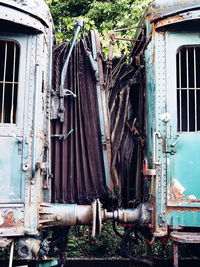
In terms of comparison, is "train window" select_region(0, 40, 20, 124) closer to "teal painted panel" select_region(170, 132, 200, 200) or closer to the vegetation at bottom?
"teal painted panel" select_region(170, 132, 200, 200)

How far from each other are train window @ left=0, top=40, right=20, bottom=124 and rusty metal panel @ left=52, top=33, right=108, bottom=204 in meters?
0.86

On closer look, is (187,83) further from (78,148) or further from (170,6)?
(78,148)

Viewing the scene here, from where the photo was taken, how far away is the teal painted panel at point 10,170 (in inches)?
169

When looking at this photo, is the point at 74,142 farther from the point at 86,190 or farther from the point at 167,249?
the point at 167,249

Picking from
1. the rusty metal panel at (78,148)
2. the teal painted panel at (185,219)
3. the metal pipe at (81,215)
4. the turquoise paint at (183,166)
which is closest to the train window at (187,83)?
the turquoise paint at (183,166)

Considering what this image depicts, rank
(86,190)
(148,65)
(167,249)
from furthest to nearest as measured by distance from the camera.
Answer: (167,249) < (86,190) < (148,65)

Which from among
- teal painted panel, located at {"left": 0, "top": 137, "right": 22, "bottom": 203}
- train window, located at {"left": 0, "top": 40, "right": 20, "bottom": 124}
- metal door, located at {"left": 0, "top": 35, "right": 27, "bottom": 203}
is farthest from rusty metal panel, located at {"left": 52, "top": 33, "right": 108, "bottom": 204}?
teal painted panel, located at {"left": 0, "top": 137, "right": 22, "bottom": 203}

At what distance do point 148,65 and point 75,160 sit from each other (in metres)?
2.01

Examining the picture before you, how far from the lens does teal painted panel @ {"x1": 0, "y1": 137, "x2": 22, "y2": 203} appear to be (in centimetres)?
429

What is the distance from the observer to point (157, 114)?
14.8 feet

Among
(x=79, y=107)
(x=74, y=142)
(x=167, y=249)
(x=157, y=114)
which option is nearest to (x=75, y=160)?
(x=74, y=142)

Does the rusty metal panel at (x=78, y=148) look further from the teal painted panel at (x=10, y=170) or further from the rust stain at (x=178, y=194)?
the rust stain at (x=178, y=194)

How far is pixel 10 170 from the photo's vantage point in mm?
4328

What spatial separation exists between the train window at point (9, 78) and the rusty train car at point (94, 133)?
2cm
